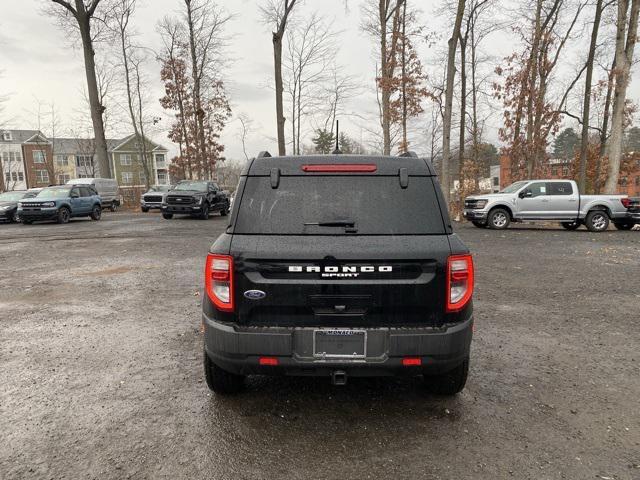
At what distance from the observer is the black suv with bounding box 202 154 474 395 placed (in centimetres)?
283

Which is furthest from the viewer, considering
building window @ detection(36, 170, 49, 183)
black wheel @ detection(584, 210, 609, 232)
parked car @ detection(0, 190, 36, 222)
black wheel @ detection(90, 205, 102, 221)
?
building window @ detection(36, 170, 49, 183)

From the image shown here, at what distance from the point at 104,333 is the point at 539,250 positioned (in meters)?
10.6

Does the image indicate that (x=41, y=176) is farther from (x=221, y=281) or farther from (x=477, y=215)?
(x=221, y=281)

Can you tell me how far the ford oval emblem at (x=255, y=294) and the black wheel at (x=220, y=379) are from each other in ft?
2.70

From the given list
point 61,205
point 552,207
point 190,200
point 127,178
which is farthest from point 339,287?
point 127,178

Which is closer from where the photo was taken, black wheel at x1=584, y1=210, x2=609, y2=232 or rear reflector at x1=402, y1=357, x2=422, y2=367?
rear reflector at x1=402, y1=357, x2=422, y2=367

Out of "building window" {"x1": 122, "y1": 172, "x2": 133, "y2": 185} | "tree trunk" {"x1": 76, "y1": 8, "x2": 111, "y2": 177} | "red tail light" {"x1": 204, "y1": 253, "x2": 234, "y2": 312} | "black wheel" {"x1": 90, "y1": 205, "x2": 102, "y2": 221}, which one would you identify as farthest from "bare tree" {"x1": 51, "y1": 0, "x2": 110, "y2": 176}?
"building window" {"x1": 122, "y1": 172, "x2": 133, "y2": 185}

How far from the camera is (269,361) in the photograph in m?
2.87

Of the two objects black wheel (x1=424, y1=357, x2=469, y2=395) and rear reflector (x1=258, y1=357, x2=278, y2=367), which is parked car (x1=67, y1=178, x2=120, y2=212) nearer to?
rear reflector (x1=258, y1=357, x2=278, y2=367)

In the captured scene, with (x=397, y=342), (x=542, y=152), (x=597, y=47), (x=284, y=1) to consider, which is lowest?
(x=397, y=342)

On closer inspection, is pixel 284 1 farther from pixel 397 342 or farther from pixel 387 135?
pixel 397 342

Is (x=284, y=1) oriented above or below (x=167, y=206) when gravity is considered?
above

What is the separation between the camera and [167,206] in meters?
21.8

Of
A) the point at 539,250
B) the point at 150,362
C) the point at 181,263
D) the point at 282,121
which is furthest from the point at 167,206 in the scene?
the point at 150,362
